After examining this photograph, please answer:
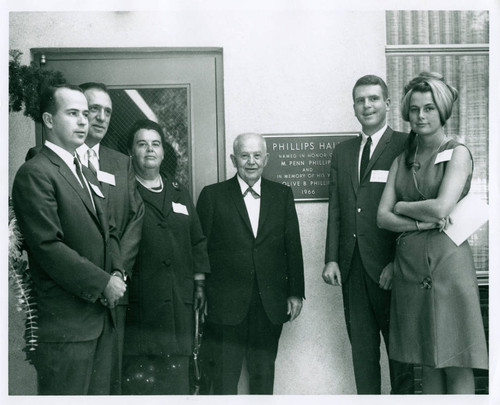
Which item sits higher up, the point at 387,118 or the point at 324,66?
the point at 324,66

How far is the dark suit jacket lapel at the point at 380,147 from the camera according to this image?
342 cm

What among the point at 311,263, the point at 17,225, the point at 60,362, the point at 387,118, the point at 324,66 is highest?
the point at 324,66

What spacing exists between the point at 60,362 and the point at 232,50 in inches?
74.3

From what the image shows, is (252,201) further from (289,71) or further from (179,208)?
(289,71)

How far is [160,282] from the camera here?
11.0ft

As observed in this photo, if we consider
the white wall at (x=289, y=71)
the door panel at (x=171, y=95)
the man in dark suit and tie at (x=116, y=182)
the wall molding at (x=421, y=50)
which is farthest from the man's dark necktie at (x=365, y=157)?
the man in dark suit and tie at (x=116, y=182)

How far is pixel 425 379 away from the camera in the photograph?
127 inches

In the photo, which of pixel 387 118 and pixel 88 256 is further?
pixel 387 118

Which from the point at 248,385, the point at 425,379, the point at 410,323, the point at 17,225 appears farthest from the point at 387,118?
the point at 17,225

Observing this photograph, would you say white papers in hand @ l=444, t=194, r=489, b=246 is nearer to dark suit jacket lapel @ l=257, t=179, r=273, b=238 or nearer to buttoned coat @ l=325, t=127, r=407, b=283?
buttoned coat @ l=325, t=127, r=407, b=283

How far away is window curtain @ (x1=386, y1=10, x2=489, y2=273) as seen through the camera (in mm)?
3389

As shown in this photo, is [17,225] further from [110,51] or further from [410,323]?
[410,323]
